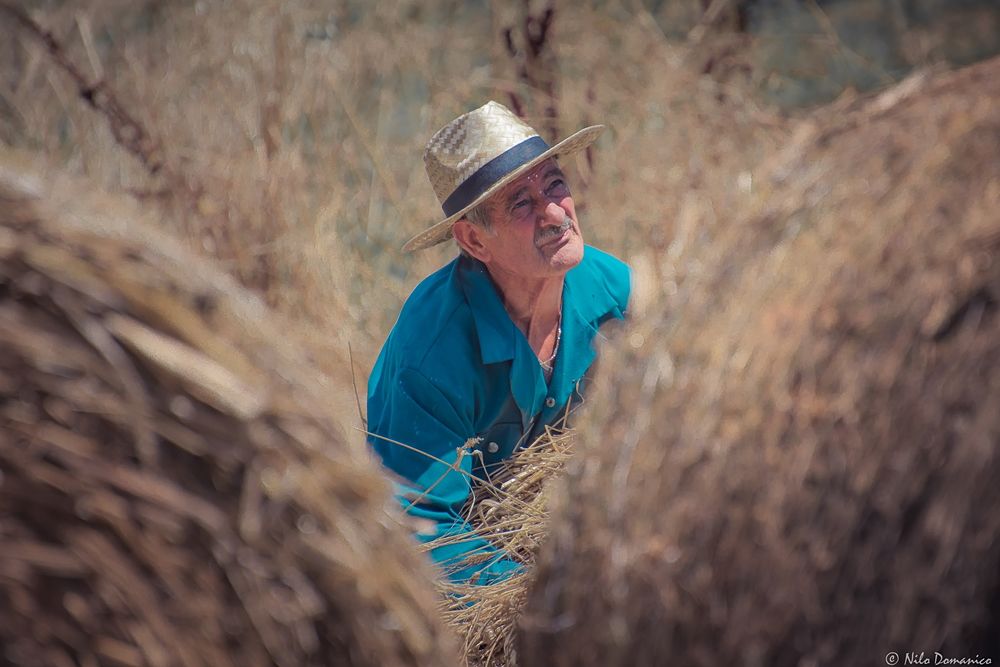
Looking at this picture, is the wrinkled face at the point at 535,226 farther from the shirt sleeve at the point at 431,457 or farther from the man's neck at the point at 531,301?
the shirt sleeve at the point at 431,457

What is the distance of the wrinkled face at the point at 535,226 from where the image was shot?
3096 millimetres

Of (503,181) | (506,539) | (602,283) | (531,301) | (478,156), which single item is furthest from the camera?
(602,283)

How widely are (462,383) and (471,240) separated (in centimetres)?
47

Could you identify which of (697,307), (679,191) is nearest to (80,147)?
(679,191)

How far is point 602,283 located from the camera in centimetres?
346

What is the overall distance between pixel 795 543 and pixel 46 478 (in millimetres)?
1127

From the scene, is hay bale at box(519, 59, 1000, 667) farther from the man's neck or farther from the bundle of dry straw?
the man's neck

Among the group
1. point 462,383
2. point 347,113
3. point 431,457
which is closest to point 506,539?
point 431,457

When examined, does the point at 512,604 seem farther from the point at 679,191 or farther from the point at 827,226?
the point at 679,191

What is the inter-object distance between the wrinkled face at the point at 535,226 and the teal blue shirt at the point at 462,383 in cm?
14

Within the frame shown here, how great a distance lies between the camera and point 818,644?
64.1 inches

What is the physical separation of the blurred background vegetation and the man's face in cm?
160

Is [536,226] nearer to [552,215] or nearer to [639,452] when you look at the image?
[552,215]

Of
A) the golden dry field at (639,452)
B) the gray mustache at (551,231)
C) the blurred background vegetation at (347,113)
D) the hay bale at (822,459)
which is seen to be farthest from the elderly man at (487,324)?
the blurred background vegetation at (347,113)
